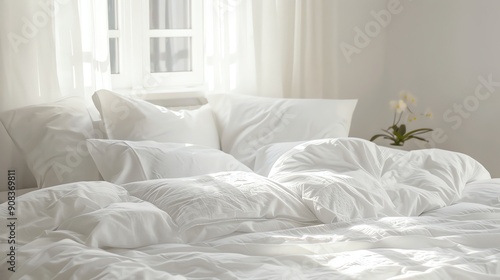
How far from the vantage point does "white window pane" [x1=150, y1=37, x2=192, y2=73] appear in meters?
3.87

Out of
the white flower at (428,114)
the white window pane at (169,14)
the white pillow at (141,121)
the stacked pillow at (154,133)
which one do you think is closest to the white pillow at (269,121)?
the stacked pillow at (154,133)

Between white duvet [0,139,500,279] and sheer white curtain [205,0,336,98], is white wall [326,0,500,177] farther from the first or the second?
white duvet [0,139,500,279]

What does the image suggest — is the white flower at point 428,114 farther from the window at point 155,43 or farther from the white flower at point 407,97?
the window at point 155,43

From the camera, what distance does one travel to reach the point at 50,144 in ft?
10.3

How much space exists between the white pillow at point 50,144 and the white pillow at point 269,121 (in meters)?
0.74

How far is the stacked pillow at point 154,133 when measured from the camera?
307 centimetres

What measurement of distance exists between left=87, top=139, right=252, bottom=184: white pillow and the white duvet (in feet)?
0.90

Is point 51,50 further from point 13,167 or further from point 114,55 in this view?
point 13,167

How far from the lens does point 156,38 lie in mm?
3865

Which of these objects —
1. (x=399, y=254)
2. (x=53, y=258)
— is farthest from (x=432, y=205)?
(x=53, y=258)

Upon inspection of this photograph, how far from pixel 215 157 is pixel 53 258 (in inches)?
45.9

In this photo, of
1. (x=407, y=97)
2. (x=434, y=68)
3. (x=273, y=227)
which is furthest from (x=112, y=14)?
(x=434, y=68)

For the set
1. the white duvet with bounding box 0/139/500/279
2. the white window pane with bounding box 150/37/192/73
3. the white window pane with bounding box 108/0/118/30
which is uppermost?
the white window pane with bounding box 108/0/118/30

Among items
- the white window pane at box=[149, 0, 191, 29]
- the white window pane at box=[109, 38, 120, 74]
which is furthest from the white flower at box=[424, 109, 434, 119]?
the white window pane at box=[109, 38, 120, 74]
